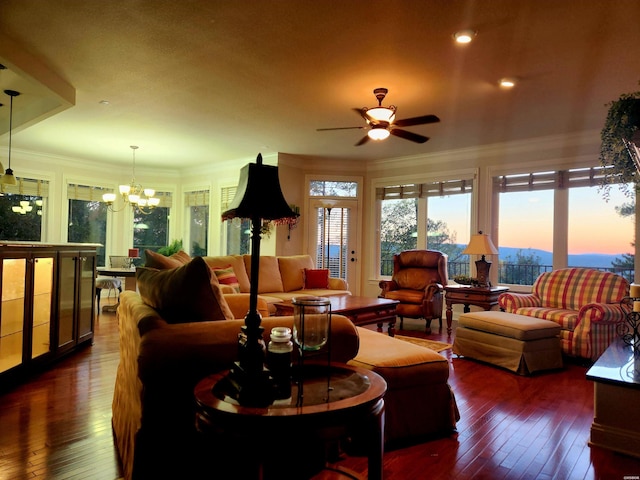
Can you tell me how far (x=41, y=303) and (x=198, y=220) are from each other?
5257mm

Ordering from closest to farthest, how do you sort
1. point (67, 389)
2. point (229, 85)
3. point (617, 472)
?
point (617, 472) → point (67, 389) → point (229, 85)

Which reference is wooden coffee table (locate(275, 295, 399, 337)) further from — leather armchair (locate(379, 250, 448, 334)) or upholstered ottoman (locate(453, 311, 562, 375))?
leather armchair (locate(379, 250, 448, 334))

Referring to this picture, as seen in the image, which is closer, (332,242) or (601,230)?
(601,230)

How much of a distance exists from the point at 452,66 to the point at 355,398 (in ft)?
10.3

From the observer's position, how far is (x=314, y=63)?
357 cm

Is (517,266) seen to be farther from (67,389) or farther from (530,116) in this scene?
(67,389)

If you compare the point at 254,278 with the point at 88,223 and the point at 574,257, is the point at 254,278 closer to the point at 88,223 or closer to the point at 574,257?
the point at 574,257

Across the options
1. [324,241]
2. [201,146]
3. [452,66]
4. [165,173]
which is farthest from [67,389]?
[165,173]

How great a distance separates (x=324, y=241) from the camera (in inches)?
298

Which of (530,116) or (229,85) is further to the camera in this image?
(530,116)

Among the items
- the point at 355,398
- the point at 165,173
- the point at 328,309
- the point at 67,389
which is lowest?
the point at 67,389

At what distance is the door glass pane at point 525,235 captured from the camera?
588 cm

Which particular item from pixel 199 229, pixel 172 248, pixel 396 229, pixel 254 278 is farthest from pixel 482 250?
pixel 199 229

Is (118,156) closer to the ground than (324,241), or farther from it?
farther from it
